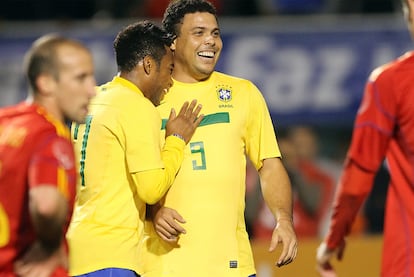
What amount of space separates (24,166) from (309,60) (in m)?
7.25

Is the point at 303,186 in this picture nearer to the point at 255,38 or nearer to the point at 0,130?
the point at 255,38

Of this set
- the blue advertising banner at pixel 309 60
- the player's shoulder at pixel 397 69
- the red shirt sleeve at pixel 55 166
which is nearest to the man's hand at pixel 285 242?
the player's shoulder at pixel 397 69

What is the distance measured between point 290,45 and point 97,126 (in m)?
6.06

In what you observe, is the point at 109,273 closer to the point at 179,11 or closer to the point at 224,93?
the point at 224,93

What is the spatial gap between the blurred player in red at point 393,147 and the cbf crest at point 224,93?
0.98 meters

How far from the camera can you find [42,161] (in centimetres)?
479

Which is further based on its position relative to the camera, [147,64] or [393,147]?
[147,64]

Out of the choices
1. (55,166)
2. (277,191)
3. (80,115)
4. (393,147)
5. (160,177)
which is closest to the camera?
(55,166)

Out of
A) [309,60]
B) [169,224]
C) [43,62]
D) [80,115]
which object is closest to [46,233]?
[80,115]

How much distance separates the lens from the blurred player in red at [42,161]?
4.76m

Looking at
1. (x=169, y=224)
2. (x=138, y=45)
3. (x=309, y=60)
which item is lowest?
(x=309, y=60)

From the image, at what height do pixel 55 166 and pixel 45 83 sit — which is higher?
pixel 45 83

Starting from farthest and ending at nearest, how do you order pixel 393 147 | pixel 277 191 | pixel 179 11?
pixel 179 11 < pixel 277 191 < pixel 393 147

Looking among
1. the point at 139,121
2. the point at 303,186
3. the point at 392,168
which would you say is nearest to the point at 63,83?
Result: the point at 139,121
